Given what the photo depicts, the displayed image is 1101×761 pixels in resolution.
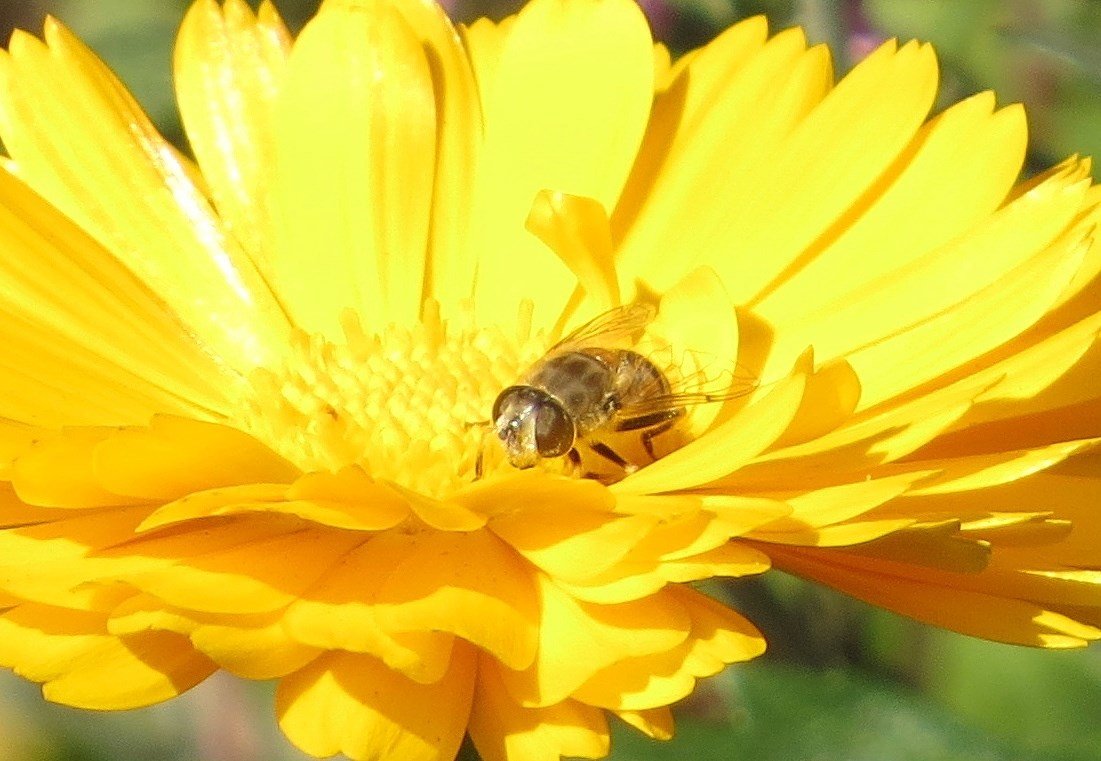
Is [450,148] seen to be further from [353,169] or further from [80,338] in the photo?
[80,338]

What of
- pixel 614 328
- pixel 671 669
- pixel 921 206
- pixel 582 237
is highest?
pixel 921 206

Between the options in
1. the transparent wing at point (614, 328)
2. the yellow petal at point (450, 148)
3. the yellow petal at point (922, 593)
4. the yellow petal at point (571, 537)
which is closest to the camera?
the yellow petal at point (571, 537)

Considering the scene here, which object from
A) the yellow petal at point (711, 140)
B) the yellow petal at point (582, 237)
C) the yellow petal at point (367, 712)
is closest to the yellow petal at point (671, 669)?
the yellow petal at point (367, 712)

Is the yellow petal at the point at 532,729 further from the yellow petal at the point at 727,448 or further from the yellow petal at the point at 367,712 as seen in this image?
the yellow petal at the point at 727,448

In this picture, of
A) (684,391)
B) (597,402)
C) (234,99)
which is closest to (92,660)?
(597,402)

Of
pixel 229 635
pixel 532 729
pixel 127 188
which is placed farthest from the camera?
pixel 127 188

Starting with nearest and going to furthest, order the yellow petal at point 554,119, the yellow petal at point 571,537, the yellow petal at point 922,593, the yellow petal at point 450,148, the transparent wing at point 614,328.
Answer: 1. the yellow petal at point 571,537
2. the yellow petal at point 922,593
3. the transparent wing at point 614,328
4. the yellow petal at point 554,119
5. the yellow petal at point 450,148
